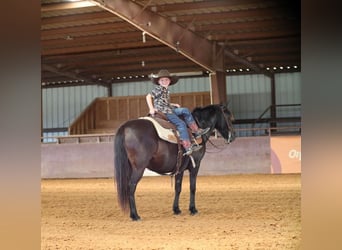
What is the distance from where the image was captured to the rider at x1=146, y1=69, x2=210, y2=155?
26.1ft

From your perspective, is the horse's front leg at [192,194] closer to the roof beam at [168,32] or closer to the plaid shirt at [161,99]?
the plaid shirt at [161,99]

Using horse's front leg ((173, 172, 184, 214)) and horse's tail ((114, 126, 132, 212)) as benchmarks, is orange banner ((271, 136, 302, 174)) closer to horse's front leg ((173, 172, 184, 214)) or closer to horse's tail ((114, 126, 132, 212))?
horse's front leg ((173, 172, 184, 214))

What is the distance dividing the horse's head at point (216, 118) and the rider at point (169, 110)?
1.01 ft

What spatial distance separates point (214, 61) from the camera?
1803cm

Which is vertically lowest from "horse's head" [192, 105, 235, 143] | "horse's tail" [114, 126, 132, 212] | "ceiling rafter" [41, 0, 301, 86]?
"horse's tail" [114, 126, 132, 212]

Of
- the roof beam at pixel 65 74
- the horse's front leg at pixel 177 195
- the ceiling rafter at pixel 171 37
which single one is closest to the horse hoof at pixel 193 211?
the horse's front leg at pixel 177 195

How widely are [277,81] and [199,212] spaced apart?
1838 cm

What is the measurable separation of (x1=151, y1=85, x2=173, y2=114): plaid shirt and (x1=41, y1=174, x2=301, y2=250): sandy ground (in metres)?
1.55

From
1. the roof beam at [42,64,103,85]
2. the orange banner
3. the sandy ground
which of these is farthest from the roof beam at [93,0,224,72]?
the roof beam at [42,64,103,85]

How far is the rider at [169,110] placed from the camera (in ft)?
26.1
